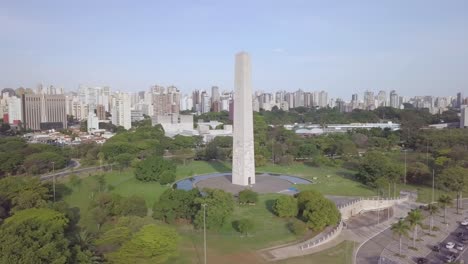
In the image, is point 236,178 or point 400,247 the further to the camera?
point 236,178

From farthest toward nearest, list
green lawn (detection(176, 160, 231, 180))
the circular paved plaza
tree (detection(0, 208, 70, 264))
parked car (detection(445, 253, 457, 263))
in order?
green lawn (detection(176, 160, 231, 180)) < the circular paved plaza < parked car (detection(445, 253, 457, 263)) < tree (detection(0, 208, 70, 264))

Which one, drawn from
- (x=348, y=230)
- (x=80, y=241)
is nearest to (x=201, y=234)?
(x=80, y=241)

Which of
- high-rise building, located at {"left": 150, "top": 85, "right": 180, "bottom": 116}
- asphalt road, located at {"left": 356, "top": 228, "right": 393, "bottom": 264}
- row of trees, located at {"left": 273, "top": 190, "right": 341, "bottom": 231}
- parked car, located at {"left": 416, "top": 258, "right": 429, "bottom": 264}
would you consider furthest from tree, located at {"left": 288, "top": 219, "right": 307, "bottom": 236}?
high-rise building, located at {"left": 150, "top": 85, "right": 180, "bottom": 116}

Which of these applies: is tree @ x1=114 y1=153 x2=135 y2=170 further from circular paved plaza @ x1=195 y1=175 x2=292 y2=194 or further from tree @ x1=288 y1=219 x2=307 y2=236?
tree @ x1=288 y1=219 x2=307 y2=236

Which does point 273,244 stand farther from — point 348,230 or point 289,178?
point 289,178

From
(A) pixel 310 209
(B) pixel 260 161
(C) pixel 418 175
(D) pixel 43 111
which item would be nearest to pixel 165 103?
(D) pixel 43 111
